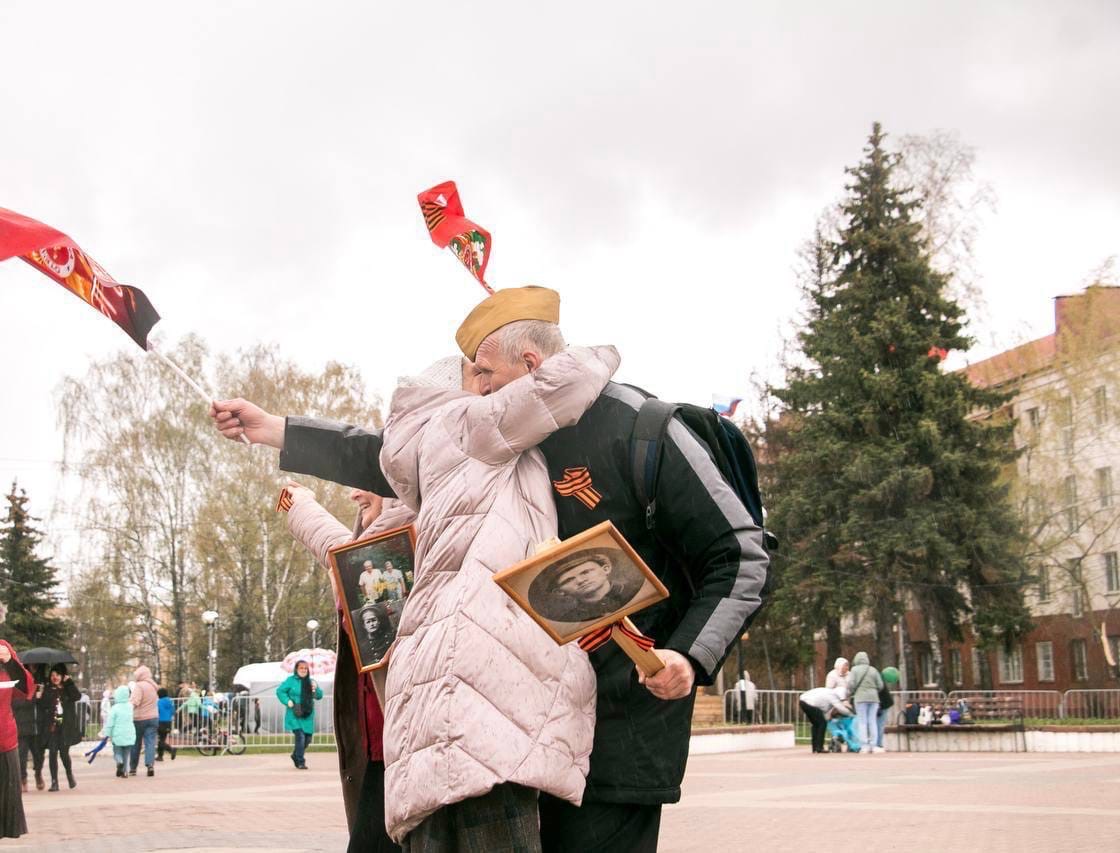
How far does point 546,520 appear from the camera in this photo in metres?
2.98

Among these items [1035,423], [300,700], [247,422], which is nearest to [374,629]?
[247,422]

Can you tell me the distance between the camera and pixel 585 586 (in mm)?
2512

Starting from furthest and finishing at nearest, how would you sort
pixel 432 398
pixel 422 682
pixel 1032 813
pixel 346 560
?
1. pixel 1032 813
2. pixel 346 560
3. pixel 432 398
4. pixel 422 682

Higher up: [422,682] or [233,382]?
[233,382]

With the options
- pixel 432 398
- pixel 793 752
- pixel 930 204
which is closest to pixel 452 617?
pixel 432 398

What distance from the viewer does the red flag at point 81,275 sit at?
4770 mm

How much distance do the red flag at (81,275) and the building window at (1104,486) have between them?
44.1 meters

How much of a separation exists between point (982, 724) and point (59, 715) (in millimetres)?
14795

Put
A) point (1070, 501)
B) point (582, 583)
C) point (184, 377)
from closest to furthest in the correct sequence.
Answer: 1. point (582, 583)
2. point (184, 377)
3. point (1070, 501)

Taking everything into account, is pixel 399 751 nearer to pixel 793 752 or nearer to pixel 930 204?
pixel 793 752

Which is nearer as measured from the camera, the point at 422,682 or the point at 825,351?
the point at 422,682

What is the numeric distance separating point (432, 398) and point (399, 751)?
782 millimetres

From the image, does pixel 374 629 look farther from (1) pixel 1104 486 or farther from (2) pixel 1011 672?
(2) pixel 1011 672

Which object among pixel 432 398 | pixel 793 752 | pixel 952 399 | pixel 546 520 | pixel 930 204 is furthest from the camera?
pixel 930 204
